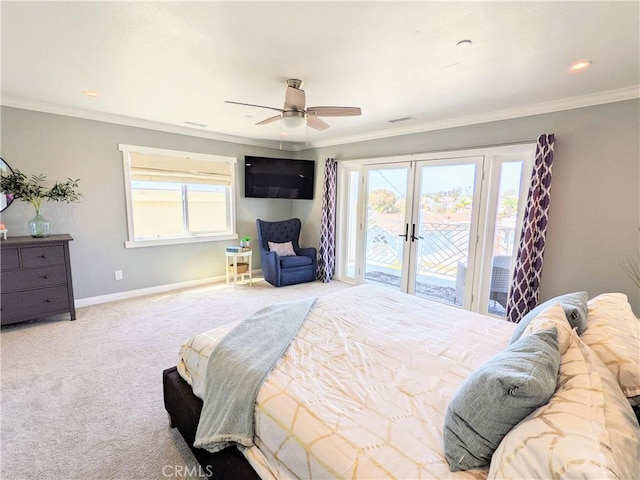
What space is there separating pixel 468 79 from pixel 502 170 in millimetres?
1425

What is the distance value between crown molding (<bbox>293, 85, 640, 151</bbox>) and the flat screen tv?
110cm

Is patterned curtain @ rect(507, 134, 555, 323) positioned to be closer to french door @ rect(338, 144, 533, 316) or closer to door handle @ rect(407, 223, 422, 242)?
french door @ rect(338, 144, 533, 316)

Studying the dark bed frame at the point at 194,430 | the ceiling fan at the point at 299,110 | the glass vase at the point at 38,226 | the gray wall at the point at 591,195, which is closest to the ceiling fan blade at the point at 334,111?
the ceiling fan at the point at 299,110

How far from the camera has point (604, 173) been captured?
2803 mm

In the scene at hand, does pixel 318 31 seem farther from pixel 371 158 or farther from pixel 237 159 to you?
pixel 237 159

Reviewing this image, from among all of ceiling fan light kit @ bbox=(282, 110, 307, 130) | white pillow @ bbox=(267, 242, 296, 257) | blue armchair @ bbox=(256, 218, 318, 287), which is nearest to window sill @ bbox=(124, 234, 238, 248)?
blue armchair @ bbox=(256, 218, 318, 287)

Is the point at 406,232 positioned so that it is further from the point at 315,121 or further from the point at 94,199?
the point at 94,199

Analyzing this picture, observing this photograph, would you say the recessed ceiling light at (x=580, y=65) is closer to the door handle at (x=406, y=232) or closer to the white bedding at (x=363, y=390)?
the white bedding at (x=363, y=390)

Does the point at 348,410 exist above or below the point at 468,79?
below

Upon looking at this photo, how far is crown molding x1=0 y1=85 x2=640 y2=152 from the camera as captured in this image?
2.74 metres

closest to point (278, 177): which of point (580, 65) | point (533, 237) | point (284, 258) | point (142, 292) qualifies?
point (284, 258)

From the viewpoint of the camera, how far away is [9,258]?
302cm

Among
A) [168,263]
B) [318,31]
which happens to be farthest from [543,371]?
[168,263]

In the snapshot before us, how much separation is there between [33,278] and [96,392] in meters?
1.84
